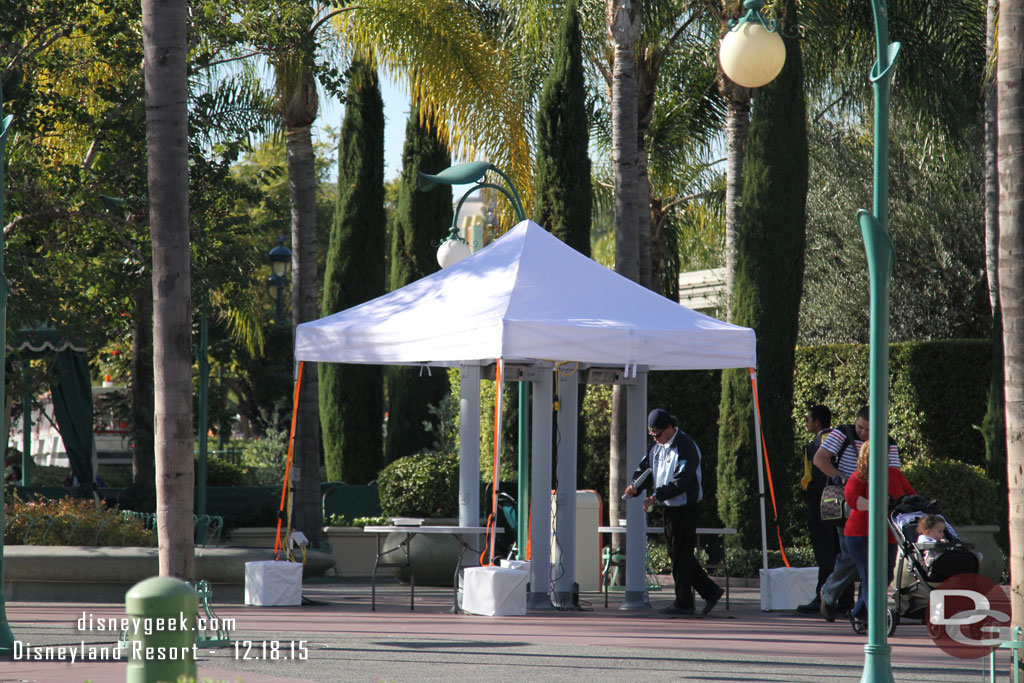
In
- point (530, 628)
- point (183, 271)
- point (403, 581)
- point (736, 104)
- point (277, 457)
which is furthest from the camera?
point (277, 457)

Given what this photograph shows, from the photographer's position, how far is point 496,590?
11398mm

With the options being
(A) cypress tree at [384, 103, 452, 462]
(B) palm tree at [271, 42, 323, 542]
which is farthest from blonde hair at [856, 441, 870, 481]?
(A) cypress tree at [384, 103, 452, 462]

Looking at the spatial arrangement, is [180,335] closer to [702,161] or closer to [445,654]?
[445,654]

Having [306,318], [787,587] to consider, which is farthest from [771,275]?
[306,318]

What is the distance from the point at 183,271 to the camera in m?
9.09

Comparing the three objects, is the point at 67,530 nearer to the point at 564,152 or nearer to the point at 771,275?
the point at 564,152

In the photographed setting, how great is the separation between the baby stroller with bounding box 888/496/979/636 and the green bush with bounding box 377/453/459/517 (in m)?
8.44

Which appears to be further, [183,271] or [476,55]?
[476,55]

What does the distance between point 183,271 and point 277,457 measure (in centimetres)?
Answer: 1812

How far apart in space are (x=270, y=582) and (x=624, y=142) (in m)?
7.13

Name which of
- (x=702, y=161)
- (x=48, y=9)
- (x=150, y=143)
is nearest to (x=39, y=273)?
(x=48, y=9)

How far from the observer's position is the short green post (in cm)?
620

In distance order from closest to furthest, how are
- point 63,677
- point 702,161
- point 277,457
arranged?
point 63,677, point 277,457, point 702,161

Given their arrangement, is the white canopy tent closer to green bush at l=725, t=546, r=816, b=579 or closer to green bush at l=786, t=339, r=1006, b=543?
green bush at l=725, t=546, r=816, b=579
